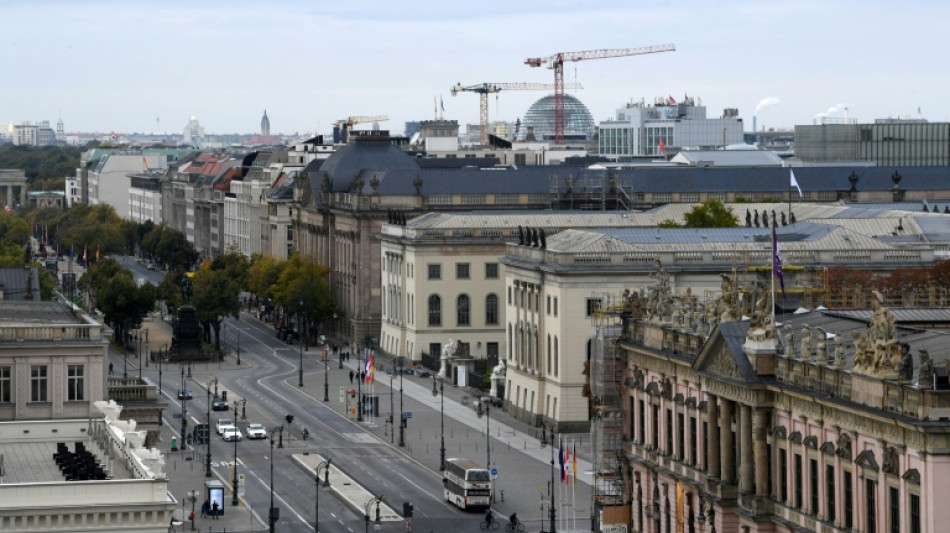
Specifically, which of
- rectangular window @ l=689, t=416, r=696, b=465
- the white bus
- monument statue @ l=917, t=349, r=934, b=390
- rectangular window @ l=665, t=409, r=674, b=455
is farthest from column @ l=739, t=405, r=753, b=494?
the white bus

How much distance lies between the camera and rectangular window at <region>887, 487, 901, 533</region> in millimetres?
92562

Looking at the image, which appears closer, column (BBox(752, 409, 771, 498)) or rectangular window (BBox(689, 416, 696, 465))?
column (BBox(752, 409, 771, 498))

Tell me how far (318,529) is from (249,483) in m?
19.4

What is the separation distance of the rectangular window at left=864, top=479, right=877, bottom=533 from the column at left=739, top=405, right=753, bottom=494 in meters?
12.7

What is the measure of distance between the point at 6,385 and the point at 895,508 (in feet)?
138

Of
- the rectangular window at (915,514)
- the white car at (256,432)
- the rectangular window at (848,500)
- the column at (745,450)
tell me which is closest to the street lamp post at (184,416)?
the white car at (256,432)

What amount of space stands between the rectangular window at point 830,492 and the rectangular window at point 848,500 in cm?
132

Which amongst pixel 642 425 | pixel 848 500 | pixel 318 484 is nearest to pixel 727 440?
pixel 848 500

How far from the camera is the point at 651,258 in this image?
570 feet

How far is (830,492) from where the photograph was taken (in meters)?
99.4

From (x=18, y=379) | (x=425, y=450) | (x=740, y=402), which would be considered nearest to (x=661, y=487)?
(x=740, y=402)

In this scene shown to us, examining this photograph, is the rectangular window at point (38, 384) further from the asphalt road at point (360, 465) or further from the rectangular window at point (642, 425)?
the rectangular window at point (642, 425)

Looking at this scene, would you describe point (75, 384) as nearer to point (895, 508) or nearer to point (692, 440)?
point (692, 440)

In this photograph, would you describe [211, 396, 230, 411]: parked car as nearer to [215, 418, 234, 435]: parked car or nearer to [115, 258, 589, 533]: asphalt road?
[115, 258, 589, 533]: asphalt road
